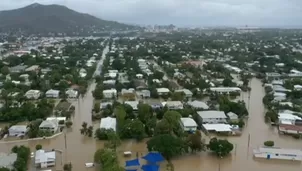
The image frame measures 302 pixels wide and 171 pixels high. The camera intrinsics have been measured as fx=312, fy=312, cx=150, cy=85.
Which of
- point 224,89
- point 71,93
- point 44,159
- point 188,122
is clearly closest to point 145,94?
point 71,93

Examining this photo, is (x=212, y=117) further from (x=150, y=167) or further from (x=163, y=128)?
(x=150, y=167)

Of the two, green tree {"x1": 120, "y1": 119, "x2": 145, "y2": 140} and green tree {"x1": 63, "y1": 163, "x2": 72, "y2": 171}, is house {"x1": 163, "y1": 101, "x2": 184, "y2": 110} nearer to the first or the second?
green tree {"x1": 120, "y1": 119, "x2": 145, "y2": 140}

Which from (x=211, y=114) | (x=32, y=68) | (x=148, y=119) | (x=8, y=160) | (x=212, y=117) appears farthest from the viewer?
(x=32, y=68)

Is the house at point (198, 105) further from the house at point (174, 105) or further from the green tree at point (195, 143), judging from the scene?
the green tree at point (195, 143)

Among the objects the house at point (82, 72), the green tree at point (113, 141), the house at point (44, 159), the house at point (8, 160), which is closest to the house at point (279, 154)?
the green tree at point (113, 141)

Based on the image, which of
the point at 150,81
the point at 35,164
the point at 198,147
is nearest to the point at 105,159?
the point at 35,164

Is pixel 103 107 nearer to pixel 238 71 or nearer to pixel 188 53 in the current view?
pixel 238 71
